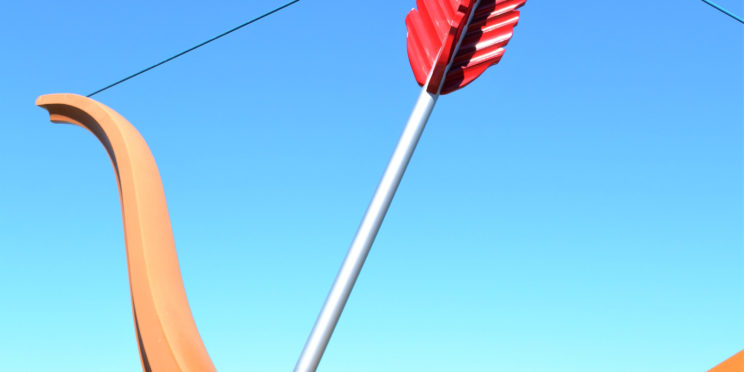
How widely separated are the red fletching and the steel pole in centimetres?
→ 25

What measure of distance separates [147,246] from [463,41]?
2.31 meters

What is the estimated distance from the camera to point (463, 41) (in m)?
4.49

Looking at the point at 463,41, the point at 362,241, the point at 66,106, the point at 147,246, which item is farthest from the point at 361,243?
the point at 66,106

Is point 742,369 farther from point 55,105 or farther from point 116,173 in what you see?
point 55,105

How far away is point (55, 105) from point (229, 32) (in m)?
1.36

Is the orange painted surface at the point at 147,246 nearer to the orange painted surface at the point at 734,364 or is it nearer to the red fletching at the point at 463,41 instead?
the red fletching at the point at 463,41

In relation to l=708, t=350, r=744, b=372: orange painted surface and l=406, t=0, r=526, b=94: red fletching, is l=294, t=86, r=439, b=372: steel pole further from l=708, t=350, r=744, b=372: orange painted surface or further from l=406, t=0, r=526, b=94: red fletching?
l=708, t=350, r=744, b=372: orange painted surface

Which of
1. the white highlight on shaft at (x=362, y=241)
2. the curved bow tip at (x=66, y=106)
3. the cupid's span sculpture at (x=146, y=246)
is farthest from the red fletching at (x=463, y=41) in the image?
the curved bow tip at (x=66, y=106)

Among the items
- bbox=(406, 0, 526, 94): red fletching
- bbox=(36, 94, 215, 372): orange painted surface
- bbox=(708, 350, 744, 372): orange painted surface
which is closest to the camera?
bbox=(708, 350, 744, 372): orange painted surface

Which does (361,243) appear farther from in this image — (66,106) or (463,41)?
(66,106)

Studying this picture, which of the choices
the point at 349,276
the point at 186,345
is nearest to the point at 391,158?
the point at 349,276

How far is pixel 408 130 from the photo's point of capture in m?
4.29

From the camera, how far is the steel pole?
3957mm

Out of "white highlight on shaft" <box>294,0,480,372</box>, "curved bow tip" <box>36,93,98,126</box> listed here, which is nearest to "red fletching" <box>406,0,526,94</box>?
"white highlight on shaft" <box>294,0,480,372</box>
